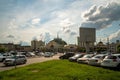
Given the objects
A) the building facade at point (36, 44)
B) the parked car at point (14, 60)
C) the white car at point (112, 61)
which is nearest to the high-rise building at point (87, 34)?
the parked car at point (14, 60)

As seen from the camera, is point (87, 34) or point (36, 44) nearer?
point (87, 34)

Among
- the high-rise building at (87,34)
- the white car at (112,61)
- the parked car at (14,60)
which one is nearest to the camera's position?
the white car at (112,61)

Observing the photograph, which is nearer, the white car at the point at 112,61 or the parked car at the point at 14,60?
the white car at the point at 112,61

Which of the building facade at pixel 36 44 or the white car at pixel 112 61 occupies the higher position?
the building facade at pixel 36 44

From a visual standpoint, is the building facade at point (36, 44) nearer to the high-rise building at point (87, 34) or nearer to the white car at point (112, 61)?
the high-rise building at point (87, 34)

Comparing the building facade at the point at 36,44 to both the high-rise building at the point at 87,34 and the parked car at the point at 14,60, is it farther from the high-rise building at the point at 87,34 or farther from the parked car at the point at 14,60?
the parked car at the point at 14,60

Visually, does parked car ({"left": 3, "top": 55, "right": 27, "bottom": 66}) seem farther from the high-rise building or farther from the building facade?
the building facade

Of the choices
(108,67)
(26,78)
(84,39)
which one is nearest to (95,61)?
(108,67)

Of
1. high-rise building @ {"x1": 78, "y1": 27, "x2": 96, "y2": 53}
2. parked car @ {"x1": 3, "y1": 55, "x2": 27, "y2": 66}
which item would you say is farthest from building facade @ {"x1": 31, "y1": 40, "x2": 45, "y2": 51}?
parked car @ {"x1": 3, "y1": 55, "x2": 27, "y2": 66}

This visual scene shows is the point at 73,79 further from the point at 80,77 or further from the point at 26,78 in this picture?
the point at 26,78

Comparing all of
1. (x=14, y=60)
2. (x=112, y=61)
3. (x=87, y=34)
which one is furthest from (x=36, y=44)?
(x=112, y=61)

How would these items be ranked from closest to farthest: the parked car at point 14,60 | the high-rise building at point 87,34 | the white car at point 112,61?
1. the white car at point 112,61
2. the parked car at point 14,60
3. the high-rise building at point 87,34

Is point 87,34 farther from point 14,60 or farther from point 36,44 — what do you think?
point 36,44

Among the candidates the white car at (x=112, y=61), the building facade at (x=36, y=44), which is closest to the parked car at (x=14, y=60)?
the white car at (x=112, y=61)
